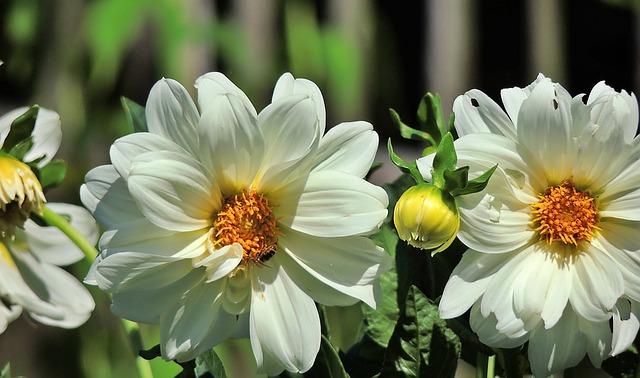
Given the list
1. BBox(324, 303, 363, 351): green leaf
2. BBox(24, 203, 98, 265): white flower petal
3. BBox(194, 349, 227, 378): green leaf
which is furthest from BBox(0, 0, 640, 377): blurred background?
BBox(194, 349, 227, 378): green leaf

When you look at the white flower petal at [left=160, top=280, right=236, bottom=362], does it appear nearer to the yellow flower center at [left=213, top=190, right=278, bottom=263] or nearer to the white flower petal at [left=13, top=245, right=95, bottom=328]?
the yellow flower center at [left=213, top=190, right=278, bottom=263]

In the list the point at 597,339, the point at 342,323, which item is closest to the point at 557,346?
the point at 597,339

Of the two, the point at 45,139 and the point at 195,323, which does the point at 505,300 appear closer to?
the point at 195,323

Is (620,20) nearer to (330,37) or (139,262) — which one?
(330,37)

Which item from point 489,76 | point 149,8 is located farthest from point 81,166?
point 489,76

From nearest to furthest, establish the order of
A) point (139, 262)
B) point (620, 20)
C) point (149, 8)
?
point (139, 262) < point (149, 8) < point (620, 20)

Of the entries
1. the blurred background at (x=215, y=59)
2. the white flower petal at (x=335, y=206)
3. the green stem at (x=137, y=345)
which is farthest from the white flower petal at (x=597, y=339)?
the blurred background at (x=215, y=59)
